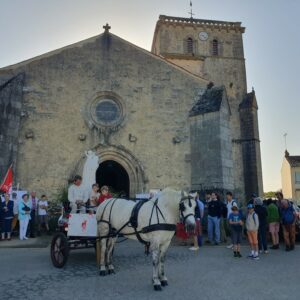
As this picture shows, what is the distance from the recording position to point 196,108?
52.3ft

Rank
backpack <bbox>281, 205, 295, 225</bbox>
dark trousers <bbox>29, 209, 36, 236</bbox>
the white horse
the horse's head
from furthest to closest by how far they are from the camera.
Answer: dark trousers <bbox>29, 209, 36, 236</bbox> → backpack <bbox>281, 205, 295, 225</bbox> → the white horse → the horse's head

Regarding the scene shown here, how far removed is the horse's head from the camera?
216 inches

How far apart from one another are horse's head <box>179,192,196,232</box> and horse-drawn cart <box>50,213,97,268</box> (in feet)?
7.10

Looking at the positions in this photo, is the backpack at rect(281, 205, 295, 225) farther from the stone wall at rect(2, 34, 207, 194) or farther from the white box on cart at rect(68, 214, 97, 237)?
the white box on cart at rect(68, 214, 97, 237)

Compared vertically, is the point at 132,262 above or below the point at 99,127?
below

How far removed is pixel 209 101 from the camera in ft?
51.4

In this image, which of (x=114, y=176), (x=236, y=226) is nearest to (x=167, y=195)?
(x=236, y=226)

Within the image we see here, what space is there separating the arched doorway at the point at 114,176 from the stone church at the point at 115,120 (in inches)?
4.5

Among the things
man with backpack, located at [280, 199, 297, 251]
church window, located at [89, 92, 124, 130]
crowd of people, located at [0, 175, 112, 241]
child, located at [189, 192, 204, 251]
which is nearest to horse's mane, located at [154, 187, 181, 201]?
crowd of people, located at [0, 175, 112, 241]

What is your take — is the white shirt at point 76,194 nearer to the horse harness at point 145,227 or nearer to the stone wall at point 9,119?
the horse harness at point 145,227

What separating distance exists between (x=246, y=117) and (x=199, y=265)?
14.2m

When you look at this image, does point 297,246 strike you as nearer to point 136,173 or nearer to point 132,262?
point 132,262

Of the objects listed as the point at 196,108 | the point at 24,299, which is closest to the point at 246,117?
the point at 196,108

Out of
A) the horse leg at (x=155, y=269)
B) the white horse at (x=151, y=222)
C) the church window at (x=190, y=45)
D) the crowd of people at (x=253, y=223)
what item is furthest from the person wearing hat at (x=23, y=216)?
the church window at (x=190, y=45)
